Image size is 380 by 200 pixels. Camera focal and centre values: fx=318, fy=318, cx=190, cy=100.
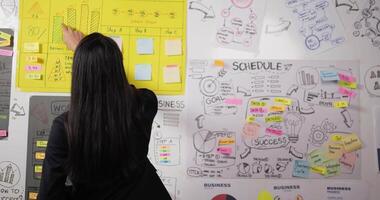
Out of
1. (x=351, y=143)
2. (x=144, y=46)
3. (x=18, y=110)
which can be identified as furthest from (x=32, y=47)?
(x=351, y=143)

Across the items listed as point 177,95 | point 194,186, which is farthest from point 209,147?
point 177,95

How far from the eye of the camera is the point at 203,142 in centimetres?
195

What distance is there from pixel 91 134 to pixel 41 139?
39.1 inches

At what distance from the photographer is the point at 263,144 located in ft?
6.40

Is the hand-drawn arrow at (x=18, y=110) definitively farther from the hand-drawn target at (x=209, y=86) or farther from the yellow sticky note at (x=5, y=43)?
the hand-drawn target at (x=209, y=86)

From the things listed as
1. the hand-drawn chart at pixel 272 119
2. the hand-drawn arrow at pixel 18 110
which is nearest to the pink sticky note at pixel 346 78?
the hand-drawn chart at pixel 272 119

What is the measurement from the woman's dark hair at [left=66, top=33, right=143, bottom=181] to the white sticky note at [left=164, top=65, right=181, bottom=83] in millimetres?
742

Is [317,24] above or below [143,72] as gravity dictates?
above

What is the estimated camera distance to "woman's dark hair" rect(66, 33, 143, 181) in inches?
45.1

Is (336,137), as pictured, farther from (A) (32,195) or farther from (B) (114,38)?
(A) (32,195)

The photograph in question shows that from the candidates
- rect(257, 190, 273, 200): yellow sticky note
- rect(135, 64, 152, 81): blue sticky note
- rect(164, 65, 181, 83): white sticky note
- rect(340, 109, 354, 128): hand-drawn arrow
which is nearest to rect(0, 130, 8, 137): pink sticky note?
rect(135, 64, 152, 81): blue sticky note

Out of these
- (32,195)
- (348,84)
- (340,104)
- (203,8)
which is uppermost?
(203,8)

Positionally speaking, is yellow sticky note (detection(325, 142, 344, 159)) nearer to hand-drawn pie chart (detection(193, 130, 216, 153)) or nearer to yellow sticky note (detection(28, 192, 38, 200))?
hand-drawn pie chart (detection(193, 130, 216, 153))

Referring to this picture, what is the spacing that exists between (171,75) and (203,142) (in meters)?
0.46
